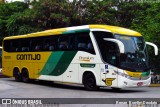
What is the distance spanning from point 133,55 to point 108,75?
1524 millimetres

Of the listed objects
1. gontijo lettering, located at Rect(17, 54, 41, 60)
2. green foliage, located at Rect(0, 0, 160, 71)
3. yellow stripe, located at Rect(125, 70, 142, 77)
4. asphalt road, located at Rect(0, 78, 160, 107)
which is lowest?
asphalt road, located at Rect(0, 78, 160, 107)

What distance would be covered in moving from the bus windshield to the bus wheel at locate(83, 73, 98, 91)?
1.89 m

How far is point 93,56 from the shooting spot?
1894cm

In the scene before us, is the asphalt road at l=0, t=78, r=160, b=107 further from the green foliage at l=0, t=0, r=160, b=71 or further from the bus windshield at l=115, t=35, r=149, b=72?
the green foliage at l=0, t=0, r=160, b=71

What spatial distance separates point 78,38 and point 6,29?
61.0 feet

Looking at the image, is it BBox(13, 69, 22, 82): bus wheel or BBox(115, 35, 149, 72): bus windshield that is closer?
BBox(115, 35, 149, 72): bus windshield

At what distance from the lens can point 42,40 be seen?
22672 mm

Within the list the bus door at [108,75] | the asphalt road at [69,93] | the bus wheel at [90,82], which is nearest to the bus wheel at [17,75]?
the asphalt road at [69,93]

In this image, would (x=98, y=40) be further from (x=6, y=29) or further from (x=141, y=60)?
(x=6, y=29)

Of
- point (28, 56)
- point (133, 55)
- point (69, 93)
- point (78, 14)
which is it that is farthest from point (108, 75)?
point (78, 14)

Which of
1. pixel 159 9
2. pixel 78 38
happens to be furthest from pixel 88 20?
pixel 78 38

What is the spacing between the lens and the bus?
18.2 m

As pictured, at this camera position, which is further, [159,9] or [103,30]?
[159,9]

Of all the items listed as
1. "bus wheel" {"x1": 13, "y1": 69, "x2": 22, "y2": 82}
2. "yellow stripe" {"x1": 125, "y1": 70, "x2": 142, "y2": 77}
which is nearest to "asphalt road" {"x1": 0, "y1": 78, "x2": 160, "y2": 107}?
"yellow stripe" {"x1": 125, "y1": 70, "x2": 142, "y2": 77}
